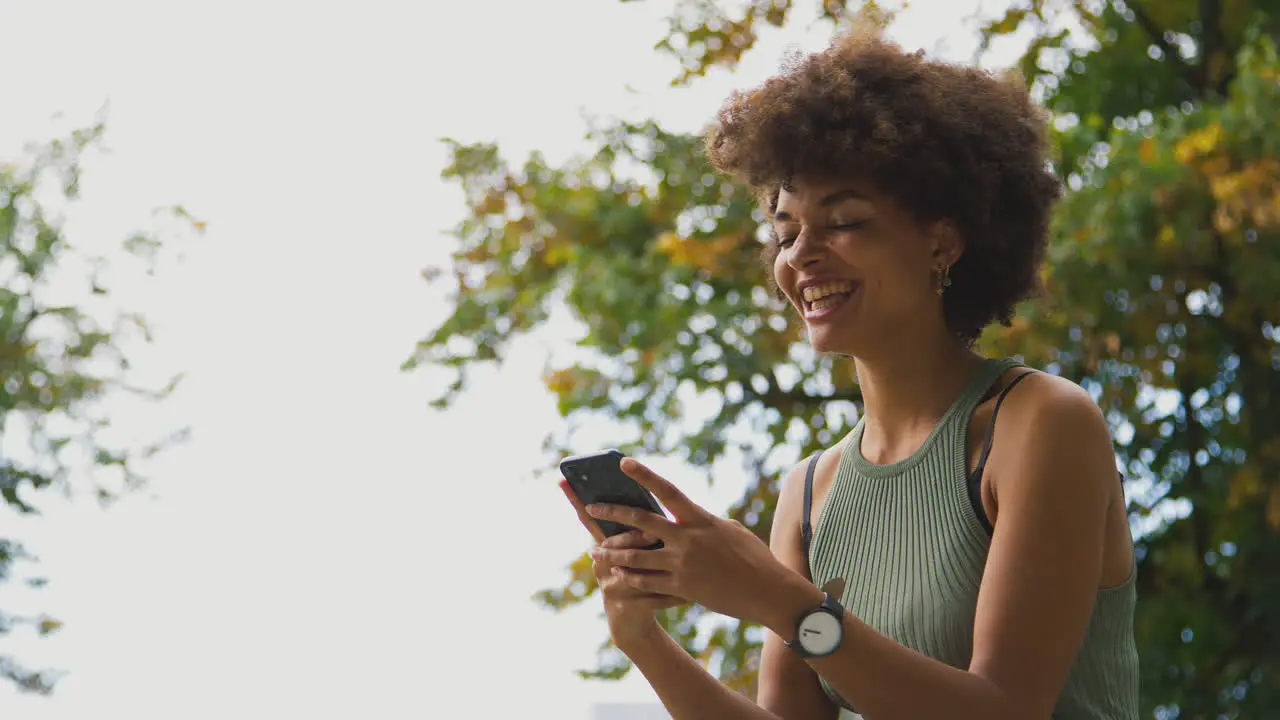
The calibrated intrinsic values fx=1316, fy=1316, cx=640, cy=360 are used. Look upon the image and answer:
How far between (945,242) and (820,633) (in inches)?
18.4

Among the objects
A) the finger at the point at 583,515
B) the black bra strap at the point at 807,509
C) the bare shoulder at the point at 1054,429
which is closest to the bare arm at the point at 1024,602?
the bare shoulder at the point at 1054,429

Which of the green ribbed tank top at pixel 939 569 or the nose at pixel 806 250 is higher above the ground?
the nose at pixel 806 250

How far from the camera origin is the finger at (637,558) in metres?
1.18

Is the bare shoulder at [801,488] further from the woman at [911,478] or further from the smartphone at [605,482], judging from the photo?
the smartphone at [605,482]

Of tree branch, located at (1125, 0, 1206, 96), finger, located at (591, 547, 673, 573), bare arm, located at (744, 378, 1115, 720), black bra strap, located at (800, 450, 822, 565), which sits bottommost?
bare arm, located at (744, 378, 1115, 720)

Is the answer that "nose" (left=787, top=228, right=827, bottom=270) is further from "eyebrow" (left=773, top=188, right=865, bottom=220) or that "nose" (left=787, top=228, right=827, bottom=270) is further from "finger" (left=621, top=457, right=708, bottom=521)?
"finger" (left=621, top=457, right=708, bottom=521)

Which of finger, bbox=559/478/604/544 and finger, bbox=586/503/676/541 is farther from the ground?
finger, bbox=559/478/604/544

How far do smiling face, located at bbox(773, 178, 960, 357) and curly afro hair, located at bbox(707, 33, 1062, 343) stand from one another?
2 cm

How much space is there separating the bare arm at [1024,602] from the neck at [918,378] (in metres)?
0.16

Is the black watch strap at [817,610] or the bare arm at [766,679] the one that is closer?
the black watch strap at [817,610]

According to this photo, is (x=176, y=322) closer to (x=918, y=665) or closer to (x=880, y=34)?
(x=880, y=34)

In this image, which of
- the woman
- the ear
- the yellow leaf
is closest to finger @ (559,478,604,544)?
the woman

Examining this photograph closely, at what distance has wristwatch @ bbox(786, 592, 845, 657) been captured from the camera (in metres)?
1.09

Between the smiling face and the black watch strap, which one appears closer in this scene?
the black watch strap
